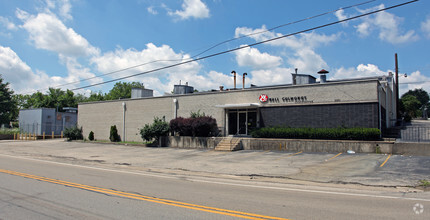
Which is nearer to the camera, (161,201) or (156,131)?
(161,201)

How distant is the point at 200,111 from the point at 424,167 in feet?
61.6

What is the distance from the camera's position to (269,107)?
79.7ft

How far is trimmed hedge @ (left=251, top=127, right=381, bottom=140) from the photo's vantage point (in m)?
18.8

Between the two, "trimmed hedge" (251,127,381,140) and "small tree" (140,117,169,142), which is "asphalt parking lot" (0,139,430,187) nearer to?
"trimmed hedge" (251,127,381,140)

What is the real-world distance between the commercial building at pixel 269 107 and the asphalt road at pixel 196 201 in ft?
41.9

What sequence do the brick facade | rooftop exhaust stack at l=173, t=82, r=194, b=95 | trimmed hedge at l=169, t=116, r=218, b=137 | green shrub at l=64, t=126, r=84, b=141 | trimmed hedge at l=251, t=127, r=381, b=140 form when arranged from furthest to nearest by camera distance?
green shrub at l=64, t=126, r=84, b=141, rooftop exhaust stack at l=173, t=82, r=194, b=95, trimmed hedge at l=169, t=116, r=218, b=137, the brick facade, trimmed hedge at l=251, t=127, r=381, b=140

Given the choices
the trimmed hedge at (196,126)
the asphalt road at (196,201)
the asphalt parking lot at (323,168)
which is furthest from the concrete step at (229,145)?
the asphalt road at (196,201)

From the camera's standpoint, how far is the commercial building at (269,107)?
67.4 feet

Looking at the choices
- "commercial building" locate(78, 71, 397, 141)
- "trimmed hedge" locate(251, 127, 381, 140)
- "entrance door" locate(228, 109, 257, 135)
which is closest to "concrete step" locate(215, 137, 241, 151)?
"trimmed hedge" locate(251, 127, 381, 140)

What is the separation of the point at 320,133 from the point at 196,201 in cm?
1489

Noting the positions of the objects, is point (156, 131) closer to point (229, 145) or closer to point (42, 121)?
point (229, 145)

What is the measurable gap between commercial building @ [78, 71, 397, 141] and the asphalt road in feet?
41.9

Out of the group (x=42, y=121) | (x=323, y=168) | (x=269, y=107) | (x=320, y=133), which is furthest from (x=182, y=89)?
(x=42, y=121)

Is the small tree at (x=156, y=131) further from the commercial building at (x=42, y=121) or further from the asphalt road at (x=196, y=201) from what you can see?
the commercial building at (x=42, y=121)
